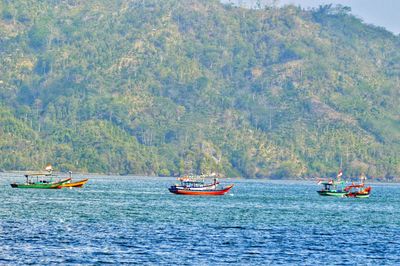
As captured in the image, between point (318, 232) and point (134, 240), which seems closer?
point (134, 240)

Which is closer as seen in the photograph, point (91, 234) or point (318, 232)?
point (91, 234)

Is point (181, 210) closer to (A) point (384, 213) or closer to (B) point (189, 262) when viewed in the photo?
(A) point (384, 213)

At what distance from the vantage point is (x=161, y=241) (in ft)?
392

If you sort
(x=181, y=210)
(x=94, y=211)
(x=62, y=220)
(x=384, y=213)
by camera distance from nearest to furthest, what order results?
1. (x=62, y=220)
2. (x=94, y=211)
3. (x=181, y=210)
4. (x=384, y=213)

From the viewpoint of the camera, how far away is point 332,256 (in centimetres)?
11050

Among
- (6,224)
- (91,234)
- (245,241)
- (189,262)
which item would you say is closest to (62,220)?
(6,224)

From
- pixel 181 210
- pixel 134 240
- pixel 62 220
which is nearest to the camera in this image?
pixel 134 240

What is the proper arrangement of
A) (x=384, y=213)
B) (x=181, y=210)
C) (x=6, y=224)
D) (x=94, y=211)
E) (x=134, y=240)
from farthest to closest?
(x=384, y=213) < (x=181, y=210) < (x=94, y=211) < (x=6, y=224) < (x=134, y=240)

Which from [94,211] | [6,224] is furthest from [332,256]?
[94,211]

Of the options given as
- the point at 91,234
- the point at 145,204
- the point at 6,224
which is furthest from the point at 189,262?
the point at 145,204

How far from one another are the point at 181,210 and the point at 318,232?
46.4m

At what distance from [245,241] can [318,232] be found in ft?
70.5

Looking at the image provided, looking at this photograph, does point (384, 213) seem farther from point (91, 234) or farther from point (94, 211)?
point (91, 234)

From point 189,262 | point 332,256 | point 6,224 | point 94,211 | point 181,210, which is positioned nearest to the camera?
point 189,262
